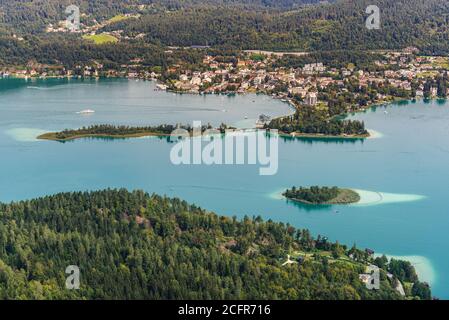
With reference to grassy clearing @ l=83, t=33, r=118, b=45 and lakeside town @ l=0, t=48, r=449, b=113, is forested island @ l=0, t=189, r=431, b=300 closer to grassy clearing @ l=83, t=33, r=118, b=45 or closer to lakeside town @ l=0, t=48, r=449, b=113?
lakeside town @ l=0, t=48, r=449, b=113

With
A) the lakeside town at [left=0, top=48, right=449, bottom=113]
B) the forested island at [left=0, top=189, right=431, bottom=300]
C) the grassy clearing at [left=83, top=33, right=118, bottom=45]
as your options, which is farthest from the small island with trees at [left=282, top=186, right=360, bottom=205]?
the grassy clearing at [left=83, top=33, right=118, bottom=45]

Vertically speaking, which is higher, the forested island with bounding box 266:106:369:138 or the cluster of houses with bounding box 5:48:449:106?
the cluster of houses with bounding box 5:48:449:106

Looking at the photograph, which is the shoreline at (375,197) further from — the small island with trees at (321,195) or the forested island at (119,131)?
the forested island at (119,131)

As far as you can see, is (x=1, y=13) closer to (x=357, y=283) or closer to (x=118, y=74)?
(x=118, y=74)

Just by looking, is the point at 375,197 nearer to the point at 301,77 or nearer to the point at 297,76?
the point at 301,77

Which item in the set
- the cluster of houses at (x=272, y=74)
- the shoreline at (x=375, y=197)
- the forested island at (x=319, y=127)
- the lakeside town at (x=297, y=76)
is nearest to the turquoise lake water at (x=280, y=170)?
the shoreline at (x=375, y=197)
